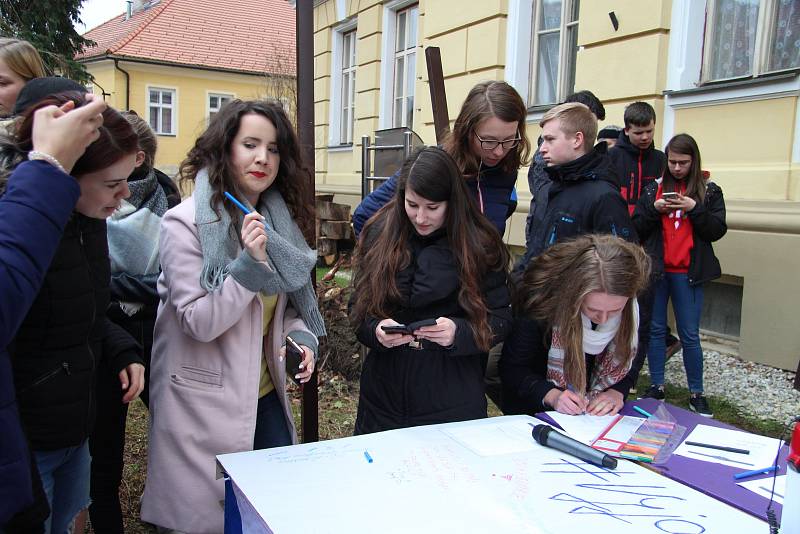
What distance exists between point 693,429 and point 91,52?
1044 inches

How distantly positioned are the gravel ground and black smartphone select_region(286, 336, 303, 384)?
9.96ft

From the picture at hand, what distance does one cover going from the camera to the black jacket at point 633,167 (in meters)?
4.14

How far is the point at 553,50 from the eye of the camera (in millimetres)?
6645

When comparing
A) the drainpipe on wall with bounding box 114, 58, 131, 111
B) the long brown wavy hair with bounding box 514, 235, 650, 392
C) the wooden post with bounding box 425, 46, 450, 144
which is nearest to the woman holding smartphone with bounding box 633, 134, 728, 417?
the wooden post with bounding box 425, 46, 450, 144

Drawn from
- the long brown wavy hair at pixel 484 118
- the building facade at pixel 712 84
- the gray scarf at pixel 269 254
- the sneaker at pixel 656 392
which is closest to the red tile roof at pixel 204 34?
the building facade at pixel 712 84

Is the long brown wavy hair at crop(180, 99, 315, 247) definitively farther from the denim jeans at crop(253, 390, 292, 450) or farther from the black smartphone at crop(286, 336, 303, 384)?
the denim jeans at crop(253, 390, 292, 450)

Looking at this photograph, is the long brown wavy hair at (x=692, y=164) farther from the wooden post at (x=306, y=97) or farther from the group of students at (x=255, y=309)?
the wooden post at (x=306, y=97)

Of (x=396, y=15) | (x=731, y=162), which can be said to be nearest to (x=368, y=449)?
(x=731, y=162)

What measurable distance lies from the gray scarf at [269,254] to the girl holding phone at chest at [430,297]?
0.19 meters

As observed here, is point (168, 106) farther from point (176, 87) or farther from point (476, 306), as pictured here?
point (476, 306)

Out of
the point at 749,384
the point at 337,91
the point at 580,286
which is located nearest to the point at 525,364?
the point at 580,286

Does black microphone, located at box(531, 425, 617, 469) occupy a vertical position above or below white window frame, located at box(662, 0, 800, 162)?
below

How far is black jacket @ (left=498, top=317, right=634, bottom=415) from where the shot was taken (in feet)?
7.32

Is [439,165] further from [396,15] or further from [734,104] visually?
[396,15]
